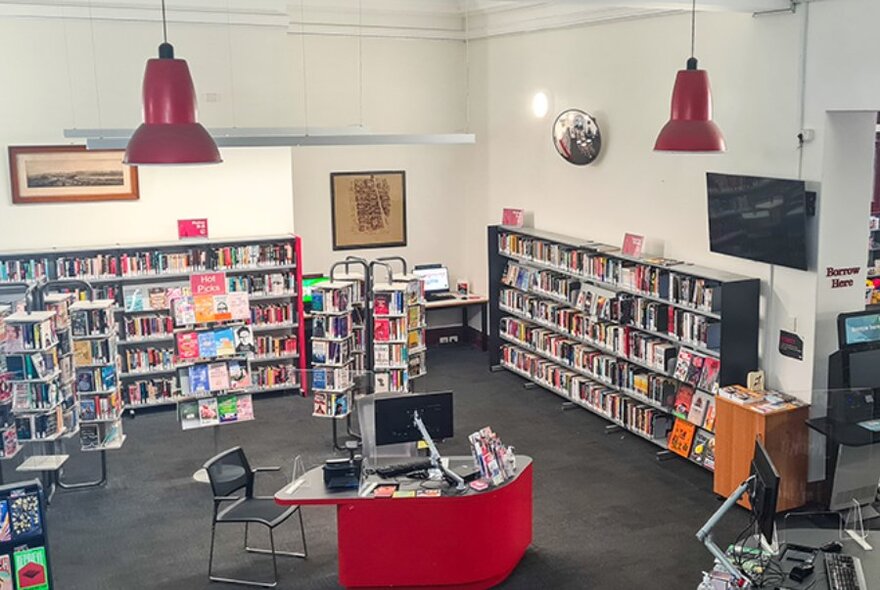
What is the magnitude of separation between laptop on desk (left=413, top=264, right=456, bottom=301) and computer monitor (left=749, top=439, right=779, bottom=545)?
8.45 m

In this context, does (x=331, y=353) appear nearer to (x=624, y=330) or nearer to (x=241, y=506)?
(x=241, y=506)

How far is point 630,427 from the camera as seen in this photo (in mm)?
10281

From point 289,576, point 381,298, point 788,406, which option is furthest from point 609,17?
point 289,576

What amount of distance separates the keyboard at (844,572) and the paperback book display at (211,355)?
5.76 metres

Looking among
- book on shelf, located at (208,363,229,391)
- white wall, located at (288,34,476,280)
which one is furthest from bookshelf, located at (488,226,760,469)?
book on shelf, located at (208,363,229,391)

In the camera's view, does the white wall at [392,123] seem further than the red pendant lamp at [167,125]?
Yes

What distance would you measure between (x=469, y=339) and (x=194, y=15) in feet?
19.8

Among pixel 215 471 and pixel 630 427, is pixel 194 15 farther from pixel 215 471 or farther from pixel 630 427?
pixel 630 427

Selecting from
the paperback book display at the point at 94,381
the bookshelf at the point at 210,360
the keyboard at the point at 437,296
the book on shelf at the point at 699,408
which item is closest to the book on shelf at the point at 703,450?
the book on shelf at the point at 699,408

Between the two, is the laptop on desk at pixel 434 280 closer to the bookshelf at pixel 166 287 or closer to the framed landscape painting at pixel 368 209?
the framed landscape painting at pixel 368 209

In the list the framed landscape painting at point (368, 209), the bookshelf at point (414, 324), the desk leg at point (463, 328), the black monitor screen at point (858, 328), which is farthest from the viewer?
the desk leg at point (463, 328)

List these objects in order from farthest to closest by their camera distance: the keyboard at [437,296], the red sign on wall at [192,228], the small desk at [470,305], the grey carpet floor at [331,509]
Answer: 1. the keyboard at [437,296]
2. the small desk at [470,305]
3. the red sign on wall at [192,228]
4. the grey carpet floor at [331,509]

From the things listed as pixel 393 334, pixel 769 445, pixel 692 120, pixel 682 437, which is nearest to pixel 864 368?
pixel 769 445

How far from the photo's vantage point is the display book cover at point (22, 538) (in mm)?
6367
